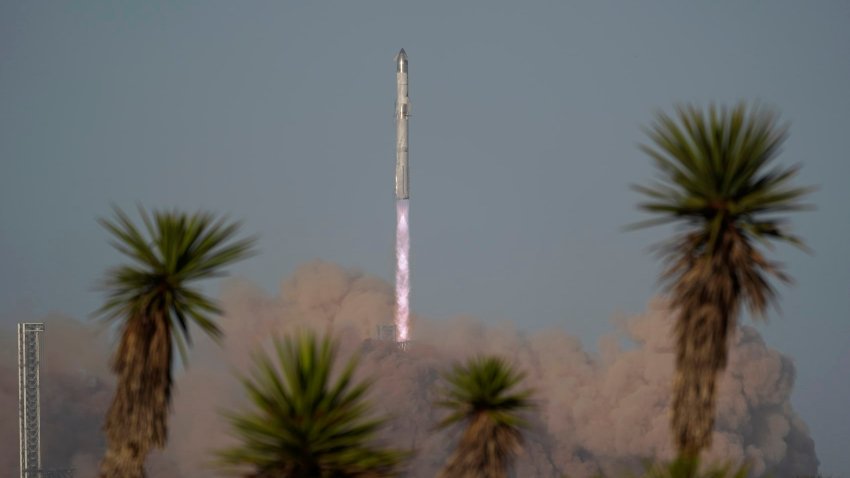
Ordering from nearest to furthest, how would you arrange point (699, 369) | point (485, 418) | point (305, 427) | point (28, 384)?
1. point (305, 427)
2. point (699, 369)
3. point (485, 418)
4. point (28, 384)

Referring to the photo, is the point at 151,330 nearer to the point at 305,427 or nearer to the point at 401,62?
the point at 305,427

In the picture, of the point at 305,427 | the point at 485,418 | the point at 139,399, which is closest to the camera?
the point at 305,427

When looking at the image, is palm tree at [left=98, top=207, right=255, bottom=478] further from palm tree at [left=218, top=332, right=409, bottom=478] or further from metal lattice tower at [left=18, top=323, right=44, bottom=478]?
metal lattice tower at [left=18, top=323, right=44, bottom=478]

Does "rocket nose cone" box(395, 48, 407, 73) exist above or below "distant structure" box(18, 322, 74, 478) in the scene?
above

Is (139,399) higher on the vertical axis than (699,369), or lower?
lower

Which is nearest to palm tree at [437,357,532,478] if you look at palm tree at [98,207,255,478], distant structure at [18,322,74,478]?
palm tree at [98,207,255,478]

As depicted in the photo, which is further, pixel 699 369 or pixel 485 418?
pixel 485 418

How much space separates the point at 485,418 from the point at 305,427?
2049cm

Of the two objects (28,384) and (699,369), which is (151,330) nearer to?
(699,369)

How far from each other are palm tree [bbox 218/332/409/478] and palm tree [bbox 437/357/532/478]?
732 inches

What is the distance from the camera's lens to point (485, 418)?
57.5 meters

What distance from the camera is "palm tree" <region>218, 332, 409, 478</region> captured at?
124 ft

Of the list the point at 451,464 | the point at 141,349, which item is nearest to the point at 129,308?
the point at 141,349

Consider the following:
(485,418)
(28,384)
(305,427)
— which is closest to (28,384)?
(28,384)
